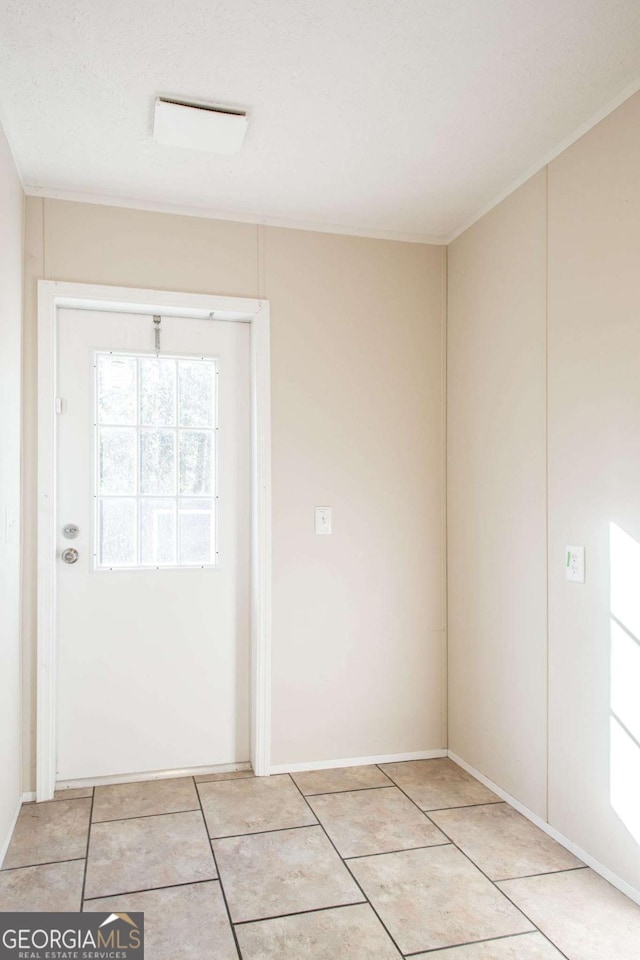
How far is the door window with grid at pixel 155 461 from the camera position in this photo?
3.05 meters

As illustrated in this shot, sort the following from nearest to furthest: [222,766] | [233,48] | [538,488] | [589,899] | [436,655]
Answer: [233,48]
[589,899]
[538,488]
[222,766]
[436,655]

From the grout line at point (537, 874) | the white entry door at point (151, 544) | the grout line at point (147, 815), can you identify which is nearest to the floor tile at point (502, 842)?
the grout line at point (537, 874)

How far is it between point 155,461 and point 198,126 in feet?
4.52

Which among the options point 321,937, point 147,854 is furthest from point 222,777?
point 321,937

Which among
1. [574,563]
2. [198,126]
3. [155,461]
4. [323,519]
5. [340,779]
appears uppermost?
[198,126]

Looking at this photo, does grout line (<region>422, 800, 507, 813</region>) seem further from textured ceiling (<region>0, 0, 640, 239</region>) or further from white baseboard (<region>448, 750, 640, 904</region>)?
textured ceiling (<region>0, 0, 640, 239</region>)

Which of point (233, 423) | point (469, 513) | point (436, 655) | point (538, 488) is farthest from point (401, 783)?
point (233, 423)

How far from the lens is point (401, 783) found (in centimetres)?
302

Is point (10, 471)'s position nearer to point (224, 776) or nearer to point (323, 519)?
point (323, 519)

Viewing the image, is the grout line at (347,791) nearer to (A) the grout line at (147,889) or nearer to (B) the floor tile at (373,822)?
(B) the floor tile at (373,822)

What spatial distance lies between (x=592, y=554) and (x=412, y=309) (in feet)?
5.08

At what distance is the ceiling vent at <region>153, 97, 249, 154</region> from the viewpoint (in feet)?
7.50

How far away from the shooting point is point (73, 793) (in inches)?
114

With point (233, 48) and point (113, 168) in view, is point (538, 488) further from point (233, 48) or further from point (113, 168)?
point (113, 168)
